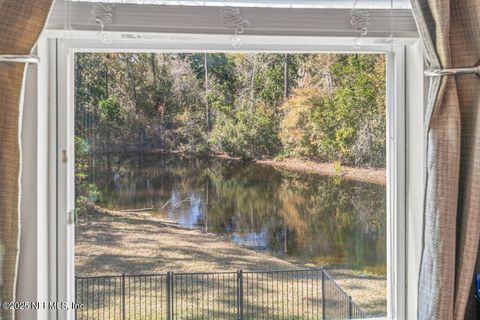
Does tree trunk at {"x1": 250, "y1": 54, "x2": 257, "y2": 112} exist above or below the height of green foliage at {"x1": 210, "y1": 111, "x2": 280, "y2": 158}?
above

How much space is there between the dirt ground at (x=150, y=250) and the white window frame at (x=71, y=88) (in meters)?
0.06

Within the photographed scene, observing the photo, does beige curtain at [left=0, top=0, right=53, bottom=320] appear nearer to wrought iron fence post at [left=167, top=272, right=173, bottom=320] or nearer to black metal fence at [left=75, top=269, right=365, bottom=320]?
→ black metal fence at [left=75, top=269, right=365, bottom=320]

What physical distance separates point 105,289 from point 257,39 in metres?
0.88

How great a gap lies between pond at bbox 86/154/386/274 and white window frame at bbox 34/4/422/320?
10 centimetres

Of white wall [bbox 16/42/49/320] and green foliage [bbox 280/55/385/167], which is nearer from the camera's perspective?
white wall [bbox 16/42/49/320]

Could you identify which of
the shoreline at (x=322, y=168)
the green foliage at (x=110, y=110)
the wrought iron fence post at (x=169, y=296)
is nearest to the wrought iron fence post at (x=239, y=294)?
the wrought iron fence post at (x=169, y=296)

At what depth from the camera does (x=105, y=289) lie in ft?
4.29

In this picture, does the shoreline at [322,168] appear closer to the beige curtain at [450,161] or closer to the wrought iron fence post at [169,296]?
the beige curtain at [450,161]

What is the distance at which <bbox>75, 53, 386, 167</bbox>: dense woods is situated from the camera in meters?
1.30

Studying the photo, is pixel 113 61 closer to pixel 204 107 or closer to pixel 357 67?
pixel 204 107

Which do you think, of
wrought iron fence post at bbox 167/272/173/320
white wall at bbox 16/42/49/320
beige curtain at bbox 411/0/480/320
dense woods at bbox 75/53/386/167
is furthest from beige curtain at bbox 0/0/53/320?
Result: beige curtain at bbox 411/0/480/320

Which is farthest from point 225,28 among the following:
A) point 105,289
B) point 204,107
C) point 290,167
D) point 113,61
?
point 105,289

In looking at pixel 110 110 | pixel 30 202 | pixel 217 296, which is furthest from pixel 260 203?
pixel 30 202

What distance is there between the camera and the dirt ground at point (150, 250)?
130 cm
